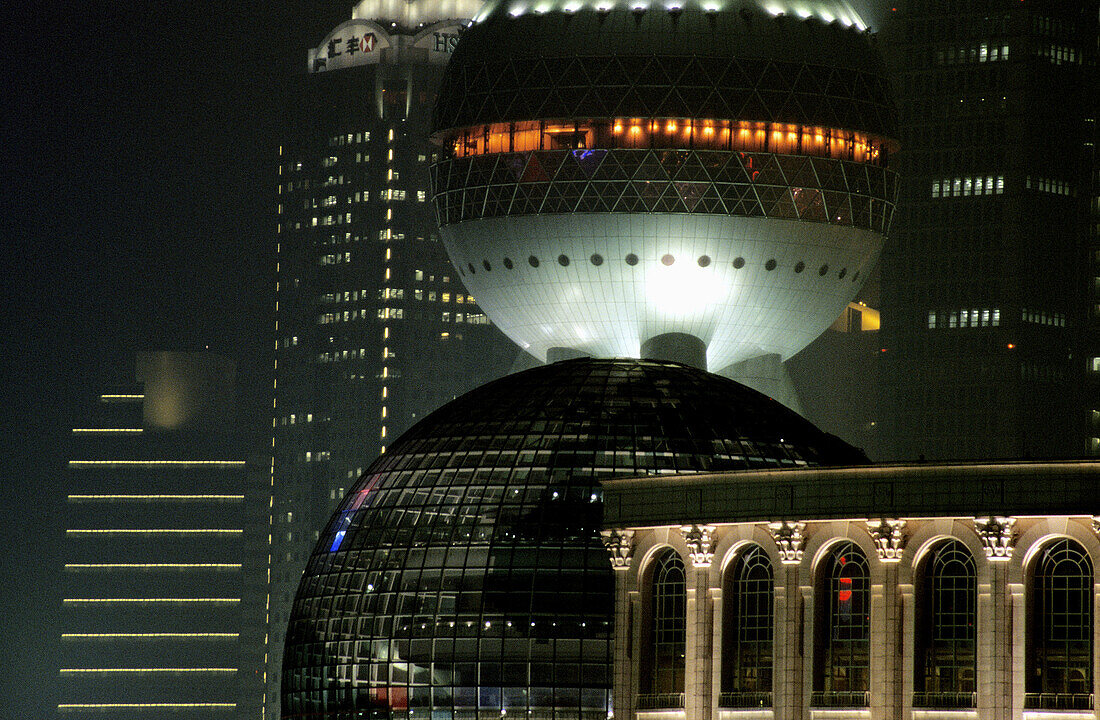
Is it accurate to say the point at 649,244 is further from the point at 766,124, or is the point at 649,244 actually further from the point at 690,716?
the point at 690,716

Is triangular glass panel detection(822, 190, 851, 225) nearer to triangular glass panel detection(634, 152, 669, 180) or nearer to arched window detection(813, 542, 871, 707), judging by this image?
triangular glass panel detection(634, 152, 669, 180)

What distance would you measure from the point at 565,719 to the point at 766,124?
130 feet

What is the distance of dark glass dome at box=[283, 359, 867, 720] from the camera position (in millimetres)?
119438

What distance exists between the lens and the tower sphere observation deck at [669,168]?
142125mm

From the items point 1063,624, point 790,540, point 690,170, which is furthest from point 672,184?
point 1063,624

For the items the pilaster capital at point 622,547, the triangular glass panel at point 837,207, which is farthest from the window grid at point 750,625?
the triangular glass panel at point 837,207

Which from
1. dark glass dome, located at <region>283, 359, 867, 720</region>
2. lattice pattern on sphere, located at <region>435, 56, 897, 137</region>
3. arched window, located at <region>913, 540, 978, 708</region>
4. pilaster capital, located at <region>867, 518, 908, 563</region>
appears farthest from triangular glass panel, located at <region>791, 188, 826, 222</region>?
arched window, located at <region>913, 540, 978, 708</region>

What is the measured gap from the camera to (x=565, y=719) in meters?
118

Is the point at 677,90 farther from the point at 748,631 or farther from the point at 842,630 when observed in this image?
the point at 842,630

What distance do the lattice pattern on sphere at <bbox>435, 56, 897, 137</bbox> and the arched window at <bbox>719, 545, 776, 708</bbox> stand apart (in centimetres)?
4334

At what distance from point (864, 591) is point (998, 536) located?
6.86 metres

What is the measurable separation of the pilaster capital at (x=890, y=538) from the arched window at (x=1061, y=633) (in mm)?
5315

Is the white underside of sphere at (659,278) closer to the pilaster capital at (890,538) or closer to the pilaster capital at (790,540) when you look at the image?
the pilaster capital at (790,540)

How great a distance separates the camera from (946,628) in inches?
3885
